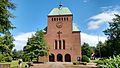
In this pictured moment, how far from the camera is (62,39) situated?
76938 millimetres

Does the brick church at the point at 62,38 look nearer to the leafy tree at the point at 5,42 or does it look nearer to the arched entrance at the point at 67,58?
the arched entrance at the point at 67,58

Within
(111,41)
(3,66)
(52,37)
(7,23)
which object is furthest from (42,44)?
(7,23)

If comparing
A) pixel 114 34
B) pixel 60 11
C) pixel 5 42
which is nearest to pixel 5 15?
pixel 5 42

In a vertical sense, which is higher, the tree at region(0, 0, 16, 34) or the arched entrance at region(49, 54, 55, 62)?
the tree at region(0, 0, 16, 34)

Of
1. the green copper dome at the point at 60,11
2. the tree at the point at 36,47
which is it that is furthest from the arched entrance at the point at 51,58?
the green copper dome at the point at 60,11

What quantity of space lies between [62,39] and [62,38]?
34 cm

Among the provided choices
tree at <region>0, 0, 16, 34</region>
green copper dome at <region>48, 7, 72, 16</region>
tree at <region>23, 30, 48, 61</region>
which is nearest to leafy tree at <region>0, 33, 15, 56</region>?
tree at <region>0, 0, 16, 34</region>

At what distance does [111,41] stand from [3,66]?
34802mm

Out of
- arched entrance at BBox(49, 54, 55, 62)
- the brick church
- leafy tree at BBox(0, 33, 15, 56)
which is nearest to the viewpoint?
leafy tree at BBox(0, 33, 15, 56)

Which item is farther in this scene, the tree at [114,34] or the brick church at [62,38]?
the brick church at [62,38]

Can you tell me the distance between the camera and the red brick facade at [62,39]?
247ft

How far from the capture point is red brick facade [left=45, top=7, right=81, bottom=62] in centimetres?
7538

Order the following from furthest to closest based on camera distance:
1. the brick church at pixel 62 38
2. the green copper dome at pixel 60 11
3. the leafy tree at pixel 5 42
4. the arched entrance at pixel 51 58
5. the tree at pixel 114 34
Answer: the green copper dome at pixel 60 11 < the arched entrance at pixel 51 58 < the brick church at pixel 62 38 < the tree at pixel 114 34 < the leafy tree at pixel 5 42

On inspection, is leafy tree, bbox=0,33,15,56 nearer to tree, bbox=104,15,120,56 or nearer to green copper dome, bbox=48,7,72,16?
tree, bbox=104,15,120,56
